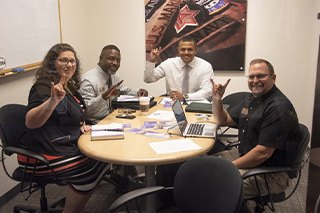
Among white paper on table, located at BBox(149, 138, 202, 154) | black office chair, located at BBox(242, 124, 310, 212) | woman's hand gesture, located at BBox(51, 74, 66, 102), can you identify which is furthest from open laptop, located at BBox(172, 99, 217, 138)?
woman's hand gesture, located at BBox(51, 74, 66, 102)

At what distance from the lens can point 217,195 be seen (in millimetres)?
1491

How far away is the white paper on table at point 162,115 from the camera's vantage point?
2475 mm

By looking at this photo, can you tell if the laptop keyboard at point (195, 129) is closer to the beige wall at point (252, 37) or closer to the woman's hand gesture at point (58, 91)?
the beige wall at point (252, 37)

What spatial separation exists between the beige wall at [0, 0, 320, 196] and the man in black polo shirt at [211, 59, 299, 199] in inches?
5.8

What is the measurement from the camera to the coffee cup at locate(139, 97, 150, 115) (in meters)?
2.58

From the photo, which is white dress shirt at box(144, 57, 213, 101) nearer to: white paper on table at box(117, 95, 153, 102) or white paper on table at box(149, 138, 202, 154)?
white paper on table at box(117, 95, 153, 102)

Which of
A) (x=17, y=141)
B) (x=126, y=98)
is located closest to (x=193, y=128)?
(x=126, y=98)

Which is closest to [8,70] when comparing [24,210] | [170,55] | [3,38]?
[3,38]

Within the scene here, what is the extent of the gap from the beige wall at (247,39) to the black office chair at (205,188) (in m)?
0.75

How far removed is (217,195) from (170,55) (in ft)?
4.86

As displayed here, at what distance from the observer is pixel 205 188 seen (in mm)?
1531

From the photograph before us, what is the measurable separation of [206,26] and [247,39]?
34cm

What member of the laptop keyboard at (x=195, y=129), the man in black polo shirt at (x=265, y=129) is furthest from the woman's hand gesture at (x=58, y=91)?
the man in black polo shirt at (x=265, y=129)

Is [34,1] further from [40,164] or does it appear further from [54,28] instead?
[40,164]
